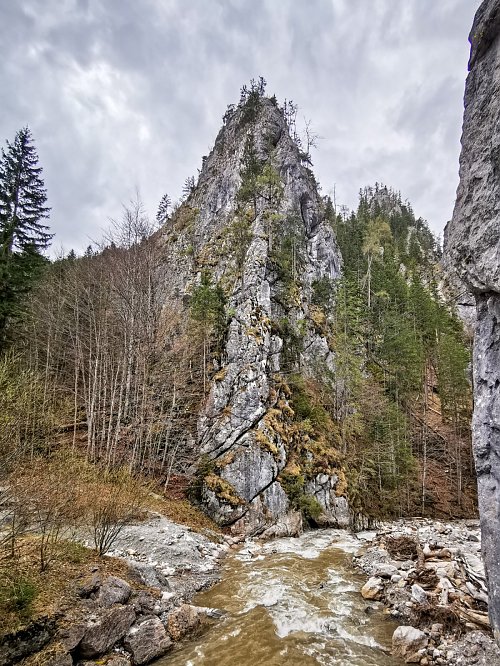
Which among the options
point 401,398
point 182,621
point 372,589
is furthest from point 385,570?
point 401,398

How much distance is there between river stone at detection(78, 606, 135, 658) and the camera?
5410 mm

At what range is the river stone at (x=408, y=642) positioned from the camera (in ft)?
19.5

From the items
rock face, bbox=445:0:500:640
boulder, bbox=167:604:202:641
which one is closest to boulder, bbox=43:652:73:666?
boulder, bbox=167:604:202:641

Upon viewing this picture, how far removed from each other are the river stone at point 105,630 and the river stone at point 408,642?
4.83 m

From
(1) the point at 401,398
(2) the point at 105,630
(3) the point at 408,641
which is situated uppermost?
(1) the point at 401,398

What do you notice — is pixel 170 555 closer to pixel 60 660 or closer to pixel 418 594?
pixel 60 660

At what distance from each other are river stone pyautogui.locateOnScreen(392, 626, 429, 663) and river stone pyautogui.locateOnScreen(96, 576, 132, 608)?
5091 millimetres

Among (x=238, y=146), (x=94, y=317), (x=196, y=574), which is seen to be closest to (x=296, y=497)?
(x=196, y=574)

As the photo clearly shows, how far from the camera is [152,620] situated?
6316 millimetres

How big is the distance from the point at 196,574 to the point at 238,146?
40.5m

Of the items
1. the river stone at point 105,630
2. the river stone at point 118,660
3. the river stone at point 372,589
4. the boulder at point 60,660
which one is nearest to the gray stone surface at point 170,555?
the river stone at point 105,630

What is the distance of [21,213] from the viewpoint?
2081 centimetres

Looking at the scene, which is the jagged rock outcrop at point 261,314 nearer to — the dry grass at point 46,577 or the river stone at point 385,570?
the river stone at point 385,570

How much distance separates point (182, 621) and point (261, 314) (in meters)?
17.9
